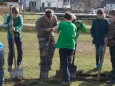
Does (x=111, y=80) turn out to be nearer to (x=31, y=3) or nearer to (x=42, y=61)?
(x=42, y=61)

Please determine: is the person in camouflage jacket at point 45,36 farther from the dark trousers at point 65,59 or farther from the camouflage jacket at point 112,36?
the camouflage jacket at point 112,36

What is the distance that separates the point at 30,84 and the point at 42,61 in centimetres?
74

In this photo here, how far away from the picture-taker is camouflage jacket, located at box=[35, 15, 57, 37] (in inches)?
348

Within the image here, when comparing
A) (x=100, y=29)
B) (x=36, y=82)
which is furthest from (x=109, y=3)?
(x=36, y=82)

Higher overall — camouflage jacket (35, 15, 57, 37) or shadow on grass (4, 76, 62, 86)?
camouflage jacket (35, 15, 57, 37)

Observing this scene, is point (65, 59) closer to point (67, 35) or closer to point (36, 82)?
point (67, 35)

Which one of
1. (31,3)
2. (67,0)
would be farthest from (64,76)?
(67,0)

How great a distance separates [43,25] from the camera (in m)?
8.92

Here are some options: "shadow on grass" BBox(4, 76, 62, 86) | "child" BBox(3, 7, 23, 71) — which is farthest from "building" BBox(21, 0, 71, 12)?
"shadow on grass" BBox(4, 76, 62, 86)

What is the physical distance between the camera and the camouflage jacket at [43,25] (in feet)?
29.0

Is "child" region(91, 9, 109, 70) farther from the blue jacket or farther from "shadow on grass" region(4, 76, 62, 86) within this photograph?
"shadow on grass" region(4, 76, 62, 86)

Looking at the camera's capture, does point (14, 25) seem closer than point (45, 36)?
No

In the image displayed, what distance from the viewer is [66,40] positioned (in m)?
8.20

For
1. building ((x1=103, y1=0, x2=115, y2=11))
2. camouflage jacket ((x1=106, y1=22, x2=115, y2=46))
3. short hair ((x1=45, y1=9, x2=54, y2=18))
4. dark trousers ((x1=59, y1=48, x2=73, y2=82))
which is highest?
short hair ((x1=45, y1=9, x2=54, y2=18))
